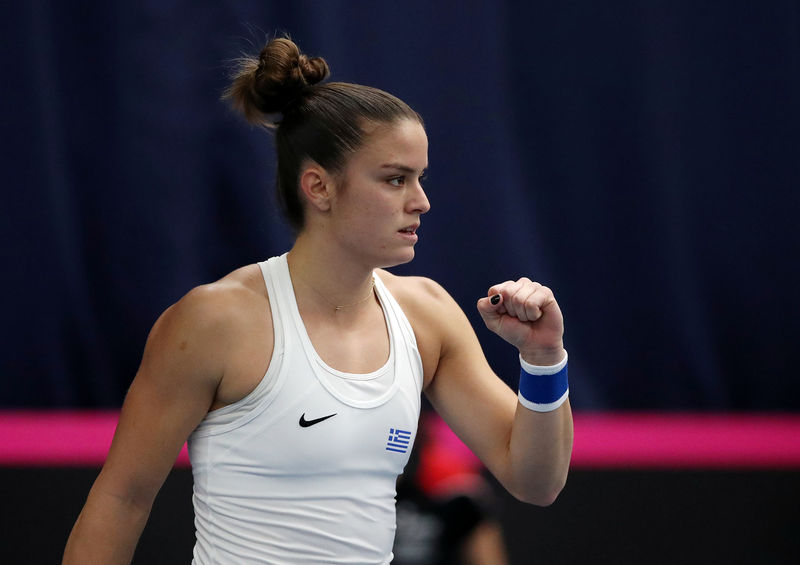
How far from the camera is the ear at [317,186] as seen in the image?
1.45 metres

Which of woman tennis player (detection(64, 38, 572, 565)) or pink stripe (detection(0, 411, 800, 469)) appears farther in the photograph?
pink stripe (detection(0, 411, 800, 469))

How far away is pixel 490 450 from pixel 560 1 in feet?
6.53

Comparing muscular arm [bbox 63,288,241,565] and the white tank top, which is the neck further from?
muscular arm [bbox 63,288,241,565]

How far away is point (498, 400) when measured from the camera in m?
1.54

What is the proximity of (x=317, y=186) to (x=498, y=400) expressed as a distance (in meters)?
0.41

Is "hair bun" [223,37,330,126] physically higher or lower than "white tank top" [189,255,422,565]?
higher

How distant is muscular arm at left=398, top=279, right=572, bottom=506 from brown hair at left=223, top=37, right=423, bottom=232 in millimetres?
262

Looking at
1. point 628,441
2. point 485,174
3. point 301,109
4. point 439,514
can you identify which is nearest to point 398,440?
point 301,109

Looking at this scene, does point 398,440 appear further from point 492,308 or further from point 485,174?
point 485,174

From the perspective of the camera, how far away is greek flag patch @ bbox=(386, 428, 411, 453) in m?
1.42

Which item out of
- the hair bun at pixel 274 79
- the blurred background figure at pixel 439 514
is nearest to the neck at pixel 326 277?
the hair bun at pixel 274 79

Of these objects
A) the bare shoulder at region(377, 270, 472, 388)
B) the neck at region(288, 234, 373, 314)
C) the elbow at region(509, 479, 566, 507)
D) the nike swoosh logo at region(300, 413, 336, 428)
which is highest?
the neck at region(288, 234, 373, 314)

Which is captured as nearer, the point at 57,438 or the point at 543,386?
the point at 543,386

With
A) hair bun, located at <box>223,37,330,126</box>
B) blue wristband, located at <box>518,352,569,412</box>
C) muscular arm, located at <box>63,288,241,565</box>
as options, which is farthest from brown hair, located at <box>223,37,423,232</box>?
blue wristband, located at <box>518,352,569,412</box>
